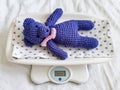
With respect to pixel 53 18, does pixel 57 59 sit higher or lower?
lower

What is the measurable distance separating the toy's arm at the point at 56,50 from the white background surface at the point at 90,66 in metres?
0.09

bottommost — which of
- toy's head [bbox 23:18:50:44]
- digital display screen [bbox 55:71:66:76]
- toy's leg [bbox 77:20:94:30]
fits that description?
digital display screen [bbox 55:71:66:76]

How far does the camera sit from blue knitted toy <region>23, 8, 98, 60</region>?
741 millimetres

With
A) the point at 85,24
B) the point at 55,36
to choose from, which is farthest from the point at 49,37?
the point at 85,24

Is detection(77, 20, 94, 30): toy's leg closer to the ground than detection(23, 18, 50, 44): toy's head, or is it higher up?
higher up

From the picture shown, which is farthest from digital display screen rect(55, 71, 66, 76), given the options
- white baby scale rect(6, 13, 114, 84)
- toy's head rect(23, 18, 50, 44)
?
toy's head rect(23, 18, 50, 44)

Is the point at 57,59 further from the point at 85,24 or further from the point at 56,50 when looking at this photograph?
the point at 85,24

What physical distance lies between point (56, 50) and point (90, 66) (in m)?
0.12

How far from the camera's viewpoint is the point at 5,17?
935 mm

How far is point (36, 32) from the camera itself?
744 millimetres

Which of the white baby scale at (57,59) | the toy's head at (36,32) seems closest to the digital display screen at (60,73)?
the white baby scale at (57,59)

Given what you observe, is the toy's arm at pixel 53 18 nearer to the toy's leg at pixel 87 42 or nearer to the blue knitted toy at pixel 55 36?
the blue knitted toy at pixel 55 36

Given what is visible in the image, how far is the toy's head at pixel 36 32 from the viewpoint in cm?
74

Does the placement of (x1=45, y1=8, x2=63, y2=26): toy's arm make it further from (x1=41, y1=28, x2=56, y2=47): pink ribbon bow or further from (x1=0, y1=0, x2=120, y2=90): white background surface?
(x1=0, y1=0, x2=120, y2=90): white background surface
